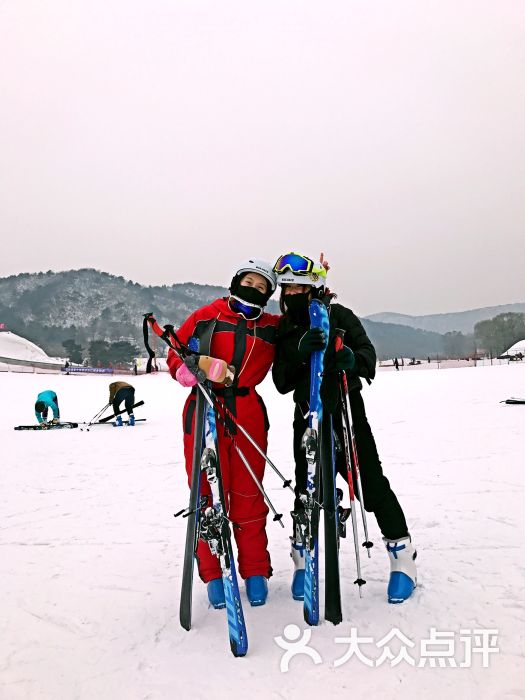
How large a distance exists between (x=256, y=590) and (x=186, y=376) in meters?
1.54

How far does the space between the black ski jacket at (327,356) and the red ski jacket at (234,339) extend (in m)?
0.10

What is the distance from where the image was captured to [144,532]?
5262 mm

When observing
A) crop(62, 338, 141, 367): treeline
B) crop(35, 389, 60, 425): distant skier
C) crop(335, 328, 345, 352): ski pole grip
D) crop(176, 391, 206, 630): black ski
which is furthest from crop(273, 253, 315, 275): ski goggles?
crop(62, 338, 141, 367): treeline

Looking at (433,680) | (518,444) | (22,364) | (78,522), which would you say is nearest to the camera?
(433,680)

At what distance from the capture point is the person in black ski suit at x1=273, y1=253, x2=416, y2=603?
355cm

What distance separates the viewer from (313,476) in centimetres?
332

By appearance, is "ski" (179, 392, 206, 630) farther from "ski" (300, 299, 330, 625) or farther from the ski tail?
"ski" (300, 299, 330, 625)

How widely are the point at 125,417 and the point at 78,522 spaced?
1085 centimetres

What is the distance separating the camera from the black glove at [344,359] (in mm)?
3301

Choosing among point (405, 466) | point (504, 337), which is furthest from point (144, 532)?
point (504, 337)

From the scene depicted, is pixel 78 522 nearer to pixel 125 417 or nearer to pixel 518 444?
pixel 518 444

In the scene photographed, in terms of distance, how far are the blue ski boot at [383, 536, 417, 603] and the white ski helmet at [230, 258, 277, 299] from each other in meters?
1.94

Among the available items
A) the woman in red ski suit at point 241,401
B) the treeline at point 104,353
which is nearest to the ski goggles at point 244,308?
the woman in red ski suit at point 241,401

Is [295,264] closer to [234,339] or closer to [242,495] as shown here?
[234,339]
